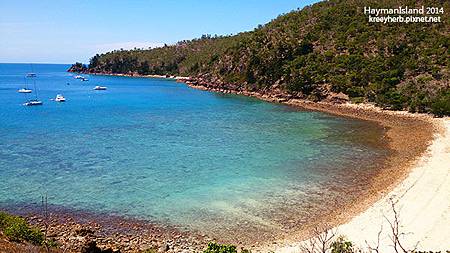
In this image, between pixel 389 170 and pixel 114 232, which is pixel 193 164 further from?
pixel 389 170

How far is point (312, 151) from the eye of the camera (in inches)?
1513

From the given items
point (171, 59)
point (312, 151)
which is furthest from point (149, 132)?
point (171, 59)

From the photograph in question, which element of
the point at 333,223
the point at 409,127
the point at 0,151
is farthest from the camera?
the point at 409,127

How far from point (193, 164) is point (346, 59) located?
179 feet

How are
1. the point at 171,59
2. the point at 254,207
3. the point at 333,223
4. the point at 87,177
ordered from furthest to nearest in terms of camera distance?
1. the point at 171,59
2. the point at 87,177
3. the point at 254,207
4. the point at 333,223

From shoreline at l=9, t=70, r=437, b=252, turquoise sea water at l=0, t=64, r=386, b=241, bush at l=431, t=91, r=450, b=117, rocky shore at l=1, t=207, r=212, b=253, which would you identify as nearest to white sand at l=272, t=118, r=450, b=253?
shoreline at l=9, t=70, r=437, b=252

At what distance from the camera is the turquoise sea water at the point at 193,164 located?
24062mm

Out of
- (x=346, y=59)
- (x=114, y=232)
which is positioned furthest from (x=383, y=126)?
(x=114, y=232)

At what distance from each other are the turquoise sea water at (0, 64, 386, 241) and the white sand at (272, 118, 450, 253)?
2.92 meters

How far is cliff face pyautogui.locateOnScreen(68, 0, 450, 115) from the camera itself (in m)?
64.9

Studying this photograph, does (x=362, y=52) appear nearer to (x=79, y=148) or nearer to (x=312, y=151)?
(x=312, y=151)

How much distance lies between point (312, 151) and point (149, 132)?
70.2 feet

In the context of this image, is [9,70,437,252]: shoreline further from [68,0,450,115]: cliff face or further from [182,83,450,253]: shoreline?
[68,0,450,115]: cliff face

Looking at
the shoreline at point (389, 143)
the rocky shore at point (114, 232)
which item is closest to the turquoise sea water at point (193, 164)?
the rocky shore at point (114, 232)
